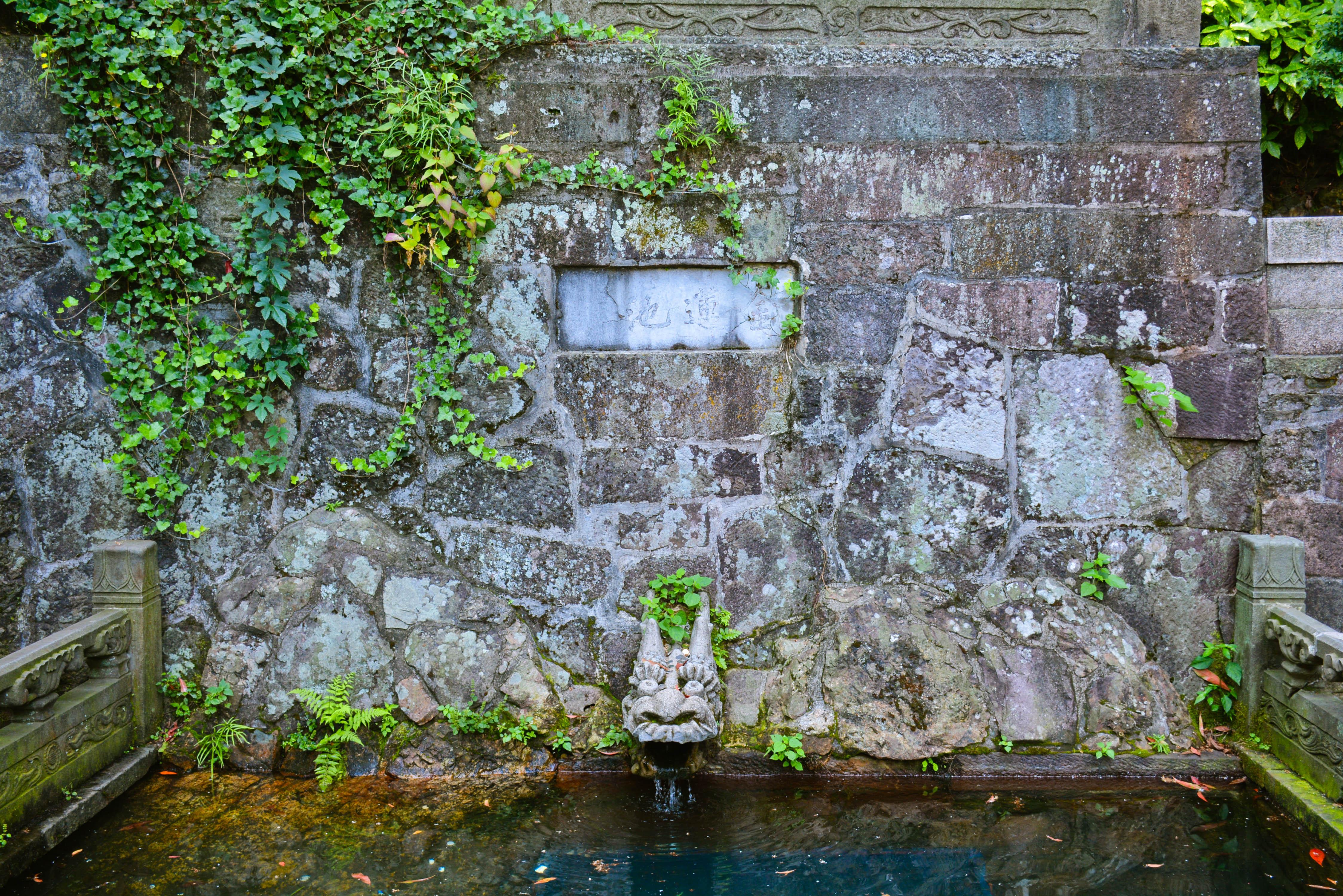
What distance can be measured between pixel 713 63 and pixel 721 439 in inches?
61.2

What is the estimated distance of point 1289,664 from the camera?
128 inches

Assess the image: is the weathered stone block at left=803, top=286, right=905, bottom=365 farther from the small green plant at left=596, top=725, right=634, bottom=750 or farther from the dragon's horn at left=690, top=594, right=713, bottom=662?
the small green plant at left=596, top=725, right=634, bottom=750

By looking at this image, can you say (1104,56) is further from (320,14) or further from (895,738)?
(320,14)

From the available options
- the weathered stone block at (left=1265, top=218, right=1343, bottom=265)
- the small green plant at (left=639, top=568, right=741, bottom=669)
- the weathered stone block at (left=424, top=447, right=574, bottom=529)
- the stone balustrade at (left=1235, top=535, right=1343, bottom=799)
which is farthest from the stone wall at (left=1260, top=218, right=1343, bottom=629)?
the weathered stone block at (left=424, top=447, right=574, bottom=529)

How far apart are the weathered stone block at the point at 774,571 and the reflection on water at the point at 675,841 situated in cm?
68

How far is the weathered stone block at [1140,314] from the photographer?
350cm

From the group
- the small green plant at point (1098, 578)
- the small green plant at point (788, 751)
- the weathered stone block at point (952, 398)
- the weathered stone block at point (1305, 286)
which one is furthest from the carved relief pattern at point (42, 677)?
the weathered stone block at point (1305, 286)

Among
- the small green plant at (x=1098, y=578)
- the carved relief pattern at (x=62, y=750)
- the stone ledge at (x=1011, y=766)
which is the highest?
the small green plant at (x=1098, y=578)

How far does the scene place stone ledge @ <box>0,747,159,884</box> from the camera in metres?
2.72

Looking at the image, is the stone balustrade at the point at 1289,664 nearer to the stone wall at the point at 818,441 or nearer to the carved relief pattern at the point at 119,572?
the stone wall at the point at 818,441

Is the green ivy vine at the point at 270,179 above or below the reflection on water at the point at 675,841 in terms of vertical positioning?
above

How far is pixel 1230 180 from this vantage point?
3447mm

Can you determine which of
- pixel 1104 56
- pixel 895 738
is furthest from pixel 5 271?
pixel 1104 56

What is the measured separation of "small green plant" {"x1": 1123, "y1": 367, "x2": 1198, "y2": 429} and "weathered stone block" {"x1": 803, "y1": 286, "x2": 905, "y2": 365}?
995 millimetres
